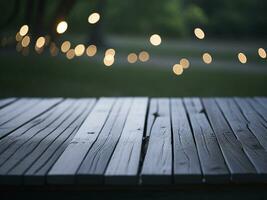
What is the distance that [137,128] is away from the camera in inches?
169

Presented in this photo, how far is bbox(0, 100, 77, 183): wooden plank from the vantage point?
303 cm

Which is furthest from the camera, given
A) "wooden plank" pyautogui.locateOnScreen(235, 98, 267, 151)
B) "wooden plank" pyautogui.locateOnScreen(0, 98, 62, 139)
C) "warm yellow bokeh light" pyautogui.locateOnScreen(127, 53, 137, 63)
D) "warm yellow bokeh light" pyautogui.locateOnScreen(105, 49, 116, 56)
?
"warm yellow bokeh light" pyautogui.locateOnScreen(105, 49, 116, 56)

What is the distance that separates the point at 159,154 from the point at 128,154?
23cm

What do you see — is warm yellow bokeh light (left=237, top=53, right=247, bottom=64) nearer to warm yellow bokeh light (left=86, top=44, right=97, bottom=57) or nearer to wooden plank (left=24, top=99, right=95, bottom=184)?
wooden plank (left=24, top=99, right=95, bottom=184)

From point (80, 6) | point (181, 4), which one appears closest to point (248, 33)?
point (181, 4)

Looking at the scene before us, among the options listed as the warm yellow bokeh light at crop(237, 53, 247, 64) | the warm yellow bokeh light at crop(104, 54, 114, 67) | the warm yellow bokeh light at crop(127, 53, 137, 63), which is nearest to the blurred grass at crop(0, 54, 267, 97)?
the warm yellow bokeh light at crop(104, 54, 114, 67)

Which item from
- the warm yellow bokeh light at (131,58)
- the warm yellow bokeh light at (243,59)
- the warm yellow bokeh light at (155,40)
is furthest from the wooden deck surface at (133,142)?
the warm yellow bokeh light at (131,58)

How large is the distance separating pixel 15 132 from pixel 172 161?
1.66 m

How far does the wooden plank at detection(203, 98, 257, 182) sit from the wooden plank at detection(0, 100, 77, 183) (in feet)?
4.64

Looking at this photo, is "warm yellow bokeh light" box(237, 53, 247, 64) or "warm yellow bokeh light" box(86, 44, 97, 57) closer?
"warm yellow bokeh light" box(237, 53, 247, 64)

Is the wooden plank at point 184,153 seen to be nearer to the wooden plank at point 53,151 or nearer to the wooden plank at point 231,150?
the wooden plank at point 231,150

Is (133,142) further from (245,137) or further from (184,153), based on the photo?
(245,137)

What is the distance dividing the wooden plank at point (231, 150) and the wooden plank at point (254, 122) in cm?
21

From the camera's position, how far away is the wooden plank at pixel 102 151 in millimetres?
2916
